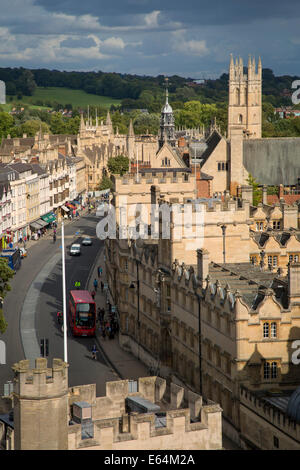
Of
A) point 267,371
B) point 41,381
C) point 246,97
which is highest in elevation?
point 246,97

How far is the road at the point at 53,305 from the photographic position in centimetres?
7288

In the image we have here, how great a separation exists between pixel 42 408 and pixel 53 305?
57.5 m

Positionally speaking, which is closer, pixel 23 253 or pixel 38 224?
pixel 23 253

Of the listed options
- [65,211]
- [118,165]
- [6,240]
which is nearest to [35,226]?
[6,240]

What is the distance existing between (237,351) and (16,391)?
21836 millimetres

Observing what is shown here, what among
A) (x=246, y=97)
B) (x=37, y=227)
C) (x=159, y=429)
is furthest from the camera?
(x=246, y=97)

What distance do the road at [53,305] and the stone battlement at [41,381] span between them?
27.8 metres

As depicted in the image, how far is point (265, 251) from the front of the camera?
253 feet

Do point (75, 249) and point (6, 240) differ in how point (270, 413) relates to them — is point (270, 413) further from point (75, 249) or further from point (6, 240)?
point (6, 240)

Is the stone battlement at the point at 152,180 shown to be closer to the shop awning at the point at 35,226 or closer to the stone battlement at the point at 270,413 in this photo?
the stone battlement at the point at 270,413

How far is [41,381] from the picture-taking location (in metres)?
37.6

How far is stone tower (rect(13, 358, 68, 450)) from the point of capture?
37625 millimetres

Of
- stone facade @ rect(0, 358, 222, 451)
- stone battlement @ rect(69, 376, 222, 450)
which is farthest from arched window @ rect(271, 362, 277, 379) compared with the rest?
stone battlement @ rect(69, 376, 222, 450)
